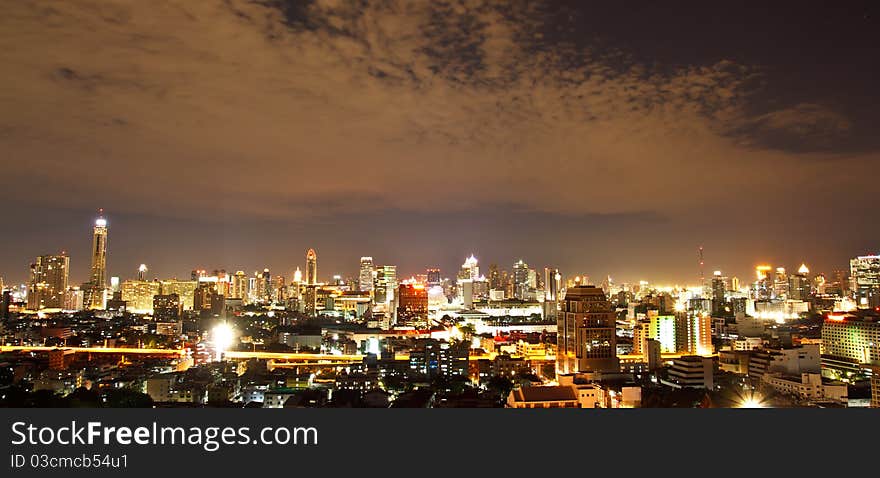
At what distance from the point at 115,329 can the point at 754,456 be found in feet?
55.9

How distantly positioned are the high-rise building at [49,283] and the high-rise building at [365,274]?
1777 centimetres

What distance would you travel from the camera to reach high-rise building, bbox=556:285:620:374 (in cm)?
924

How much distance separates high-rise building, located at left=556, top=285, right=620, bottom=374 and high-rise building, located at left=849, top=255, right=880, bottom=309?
31.1ft

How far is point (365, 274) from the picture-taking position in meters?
35.8

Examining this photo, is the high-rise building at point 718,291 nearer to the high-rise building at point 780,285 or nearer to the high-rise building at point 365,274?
the high-rise building at point 780,285

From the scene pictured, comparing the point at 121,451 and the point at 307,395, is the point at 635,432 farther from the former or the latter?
the point at 307,395

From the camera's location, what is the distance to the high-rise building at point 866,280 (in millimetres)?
15023

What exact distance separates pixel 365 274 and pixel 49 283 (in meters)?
19.1

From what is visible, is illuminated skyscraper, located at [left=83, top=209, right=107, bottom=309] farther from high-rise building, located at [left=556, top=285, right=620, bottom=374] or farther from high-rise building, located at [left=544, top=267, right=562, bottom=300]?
high-rise building, located at [left=544, top=267, right=562, bottom=300]

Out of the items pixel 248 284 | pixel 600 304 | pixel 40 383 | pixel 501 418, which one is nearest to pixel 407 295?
pixel 248 284

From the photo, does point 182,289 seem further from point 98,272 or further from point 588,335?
point 588,335

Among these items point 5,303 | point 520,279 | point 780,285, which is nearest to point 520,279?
point 520,279

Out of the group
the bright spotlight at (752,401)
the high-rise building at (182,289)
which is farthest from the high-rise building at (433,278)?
the bright spotlight at (752,401)

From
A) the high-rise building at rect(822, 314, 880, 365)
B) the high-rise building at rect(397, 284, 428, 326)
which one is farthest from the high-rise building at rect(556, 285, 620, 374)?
the high-rise building at rect(397, 284, 428, 326)
